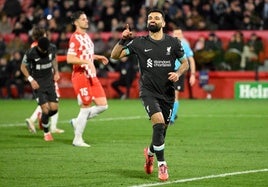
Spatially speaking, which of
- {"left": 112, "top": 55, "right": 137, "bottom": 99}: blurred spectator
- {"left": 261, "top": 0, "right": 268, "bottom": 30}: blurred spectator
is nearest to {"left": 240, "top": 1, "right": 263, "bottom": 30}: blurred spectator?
{"left": 261, "top": 0, "right": 268, "bottom": 30}: blurred spectator

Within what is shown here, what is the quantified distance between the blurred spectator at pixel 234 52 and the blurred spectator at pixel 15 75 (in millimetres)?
7937

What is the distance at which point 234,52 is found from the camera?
30.3 metres

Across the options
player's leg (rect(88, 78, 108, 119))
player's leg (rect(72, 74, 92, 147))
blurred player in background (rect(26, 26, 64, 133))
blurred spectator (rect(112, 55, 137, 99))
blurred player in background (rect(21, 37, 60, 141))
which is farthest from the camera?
blurred spectator (rect(112, 55, 137, 99))

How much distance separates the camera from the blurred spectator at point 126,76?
1211 inches

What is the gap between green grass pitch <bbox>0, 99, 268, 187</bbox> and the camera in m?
10.9

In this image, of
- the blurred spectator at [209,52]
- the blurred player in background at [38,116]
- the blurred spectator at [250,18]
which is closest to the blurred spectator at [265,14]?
the blurred spectator at [250,18]

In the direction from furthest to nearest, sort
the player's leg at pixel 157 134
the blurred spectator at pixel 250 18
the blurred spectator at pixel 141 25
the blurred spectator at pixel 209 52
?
the blurred spectator at pixel 141 25, the blurred spectator at pixel 250 18, the blurred spectator at pixel 209 52, the player's leg at pixel 157 134

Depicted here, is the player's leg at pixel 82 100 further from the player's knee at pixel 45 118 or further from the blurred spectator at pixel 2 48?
the blurred spectator at pixel 2 48

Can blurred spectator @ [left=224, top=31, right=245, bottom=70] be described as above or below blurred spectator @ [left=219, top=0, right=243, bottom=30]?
below

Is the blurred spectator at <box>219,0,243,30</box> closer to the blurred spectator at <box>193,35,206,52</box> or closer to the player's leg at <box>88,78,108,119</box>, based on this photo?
the blurred spectator at <box>193,35,206,52</box>

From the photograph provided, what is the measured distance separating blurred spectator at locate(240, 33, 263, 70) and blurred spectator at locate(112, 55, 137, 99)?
403cm

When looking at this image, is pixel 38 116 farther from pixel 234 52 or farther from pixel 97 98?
pixel 234 52

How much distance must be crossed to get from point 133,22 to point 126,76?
9.24ft

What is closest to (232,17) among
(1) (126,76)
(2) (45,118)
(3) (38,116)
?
(1) (126,76)
